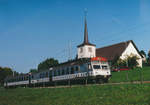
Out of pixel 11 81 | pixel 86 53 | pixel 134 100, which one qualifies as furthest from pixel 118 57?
pixel 134 100

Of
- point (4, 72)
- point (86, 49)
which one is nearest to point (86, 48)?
point (86, 49)

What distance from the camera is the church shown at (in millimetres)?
50125

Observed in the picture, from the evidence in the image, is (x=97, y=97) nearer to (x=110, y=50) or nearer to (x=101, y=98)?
(x=101, y=98)

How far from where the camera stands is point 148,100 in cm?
723

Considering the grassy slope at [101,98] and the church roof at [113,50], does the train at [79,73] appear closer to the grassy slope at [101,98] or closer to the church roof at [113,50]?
the grassy slope at [101,98]

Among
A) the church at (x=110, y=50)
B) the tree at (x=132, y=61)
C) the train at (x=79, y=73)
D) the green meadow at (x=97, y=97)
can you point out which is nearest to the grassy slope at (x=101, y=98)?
the green meadow at (x=97, y=97)

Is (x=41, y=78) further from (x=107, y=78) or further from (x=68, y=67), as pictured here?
(x=107, y=78)

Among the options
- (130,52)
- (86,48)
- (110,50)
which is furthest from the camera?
(110,50)

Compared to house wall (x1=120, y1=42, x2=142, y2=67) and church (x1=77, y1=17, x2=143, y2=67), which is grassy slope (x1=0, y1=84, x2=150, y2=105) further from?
house wall (x1=120, y1=42, x2=142, y2=67)

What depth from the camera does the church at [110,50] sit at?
50125 millimetres

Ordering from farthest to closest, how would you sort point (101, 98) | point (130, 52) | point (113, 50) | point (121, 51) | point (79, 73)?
point (113, 50)
point (130, 52)
point (121, 51)
point (79, 73)
point (101, 98)

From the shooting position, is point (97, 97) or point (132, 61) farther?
point (132, 61)

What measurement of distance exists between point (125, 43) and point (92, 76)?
33.7m

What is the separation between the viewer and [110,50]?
187 ft
